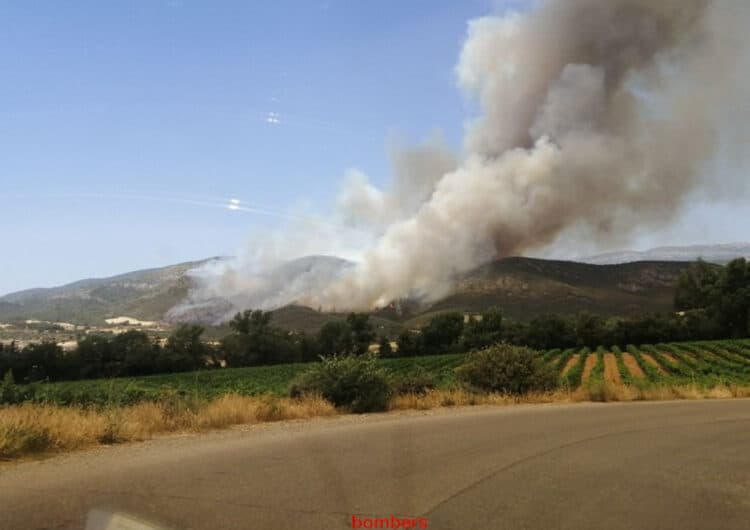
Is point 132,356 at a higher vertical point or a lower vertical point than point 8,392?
higher

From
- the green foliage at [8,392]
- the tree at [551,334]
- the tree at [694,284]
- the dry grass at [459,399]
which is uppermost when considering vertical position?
the tree at [694,284]

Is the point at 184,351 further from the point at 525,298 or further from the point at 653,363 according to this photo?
the point at 525,298

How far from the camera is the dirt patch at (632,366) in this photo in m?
54.3

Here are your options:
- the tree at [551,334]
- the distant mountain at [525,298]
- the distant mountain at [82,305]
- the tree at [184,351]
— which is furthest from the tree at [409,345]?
the distant mountain at [82,305]

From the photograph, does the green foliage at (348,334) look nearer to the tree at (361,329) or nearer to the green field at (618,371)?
the tree at (361,329)

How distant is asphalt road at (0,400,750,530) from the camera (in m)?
5.79

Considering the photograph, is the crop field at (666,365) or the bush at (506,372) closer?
the bush at (506,372)

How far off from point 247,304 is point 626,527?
7239 inches

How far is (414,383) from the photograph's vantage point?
18703mm

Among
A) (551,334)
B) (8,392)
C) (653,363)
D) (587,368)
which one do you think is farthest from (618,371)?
(8,392)

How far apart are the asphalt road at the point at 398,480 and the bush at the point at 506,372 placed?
327 inches

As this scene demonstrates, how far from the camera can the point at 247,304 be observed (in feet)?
609

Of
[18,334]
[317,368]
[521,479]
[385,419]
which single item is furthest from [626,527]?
[18,334]

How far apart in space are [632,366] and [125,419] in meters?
58.9
